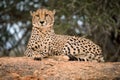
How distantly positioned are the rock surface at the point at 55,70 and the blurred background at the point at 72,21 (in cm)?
406

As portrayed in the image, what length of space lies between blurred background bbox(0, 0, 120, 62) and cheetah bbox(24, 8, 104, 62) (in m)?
2.44

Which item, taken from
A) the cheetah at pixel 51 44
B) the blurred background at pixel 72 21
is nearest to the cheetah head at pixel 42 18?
the cheetah at pixel 51 44

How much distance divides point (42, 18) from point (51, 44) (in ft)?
1.55

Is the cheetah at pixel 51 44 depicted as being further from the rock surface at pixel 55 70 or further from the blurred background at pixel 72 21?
the blurred background at pixel 72 21

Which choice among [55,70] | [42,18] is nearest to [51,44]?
[42,18]

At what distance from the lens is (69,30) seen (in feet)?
40.1

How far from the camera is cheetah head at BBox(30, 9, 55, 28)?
27.5 ft

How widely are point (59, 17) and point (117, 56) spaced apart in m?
2.17

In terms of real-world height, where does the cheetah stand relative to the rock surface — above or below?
above

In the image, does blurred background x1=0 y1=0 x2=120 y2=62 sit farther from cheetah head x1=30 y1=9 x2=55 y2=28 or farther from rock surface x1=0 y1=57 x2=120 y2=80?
rock surface x1=0 y1=57 x2=120 y2=80

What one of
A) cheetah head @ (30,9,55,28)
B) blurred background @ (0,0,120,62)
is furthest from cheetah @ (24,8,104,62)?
blurred background @ (0,0,120,62)

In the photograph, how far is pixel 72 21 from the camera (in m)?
11.9

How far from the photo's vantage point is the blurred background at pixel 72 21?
11.7 meters

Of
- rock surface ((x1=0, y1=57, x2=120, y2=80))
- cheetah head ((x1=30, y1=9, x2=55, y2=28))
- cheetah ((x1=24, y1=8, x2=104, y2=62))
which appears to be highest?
cheetah head ((x1=30, y1=9, x2=55, y2=28))
